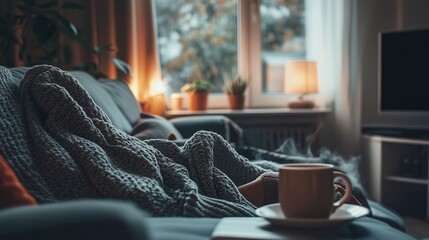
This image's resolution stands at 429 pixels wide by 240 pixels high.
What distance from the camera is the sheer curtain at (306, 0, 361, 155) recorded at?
11.9 ft

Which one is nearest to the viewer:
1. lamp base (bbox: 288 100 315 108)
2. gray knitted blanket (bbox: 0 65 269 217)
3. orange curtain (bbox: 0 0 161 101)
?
gray knitted blanket (bbox: 0 65 269 217)

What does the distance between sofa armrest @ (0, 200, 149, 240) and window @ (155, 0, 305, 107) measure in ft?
11.1

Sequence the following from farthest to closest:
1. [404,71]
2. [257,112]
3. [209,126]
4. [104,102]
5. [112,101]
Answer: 1. [257,112]
2. [404,71]
3. [209,126]
4. [112,101]
5. [104,102]

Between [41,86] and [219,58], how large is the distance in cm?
278

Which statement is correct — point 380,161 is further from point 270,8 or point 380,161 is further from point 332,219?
point 332,219

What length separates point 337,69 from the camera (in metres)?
3.68

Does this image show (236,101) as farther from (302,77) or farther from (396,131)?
(396,131)

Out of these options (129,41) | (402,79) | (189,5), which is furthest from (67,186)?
(189,5)

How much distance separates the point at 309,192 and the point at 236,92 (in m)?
2.86

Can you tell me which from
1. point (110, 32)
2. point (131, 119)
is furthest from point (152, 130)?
point (110, 32)

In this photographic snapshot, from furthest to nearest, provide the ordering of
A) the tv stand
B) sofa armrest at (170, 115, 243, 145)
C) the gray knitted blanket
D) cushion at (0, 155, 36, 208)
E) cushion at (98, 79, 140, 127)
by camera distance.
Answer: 1. the tv stand
2. sofa armrest at (170, 115, 243, 145)
3. cushion at (98, 79, 140, 127)
4. the gray knitted blanket
5. cushion at (0, 155, 36, 208)

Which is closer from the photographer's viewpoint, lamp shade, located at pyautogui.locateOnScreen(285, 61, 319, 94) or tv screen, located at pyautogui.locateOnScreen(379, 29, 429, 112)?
tv screen, located at pyautogui.locateOnScreen(379, 29, 429, 112)

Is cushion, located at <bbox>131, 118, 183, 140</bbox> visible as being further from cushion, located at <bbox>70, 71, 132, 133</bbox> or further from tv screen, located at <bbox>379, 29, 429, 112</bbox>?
tv screen, located at <bbox>379, 29, 429, 112</bbox>

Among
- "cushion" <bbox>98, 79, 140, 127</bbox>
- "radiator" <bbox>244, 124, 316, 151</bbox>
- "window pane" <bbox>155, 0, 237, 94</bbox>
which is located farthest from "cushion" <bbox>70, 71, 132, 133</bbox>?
"window pane" <bbox>155, 0, 237, 94</bbox>
